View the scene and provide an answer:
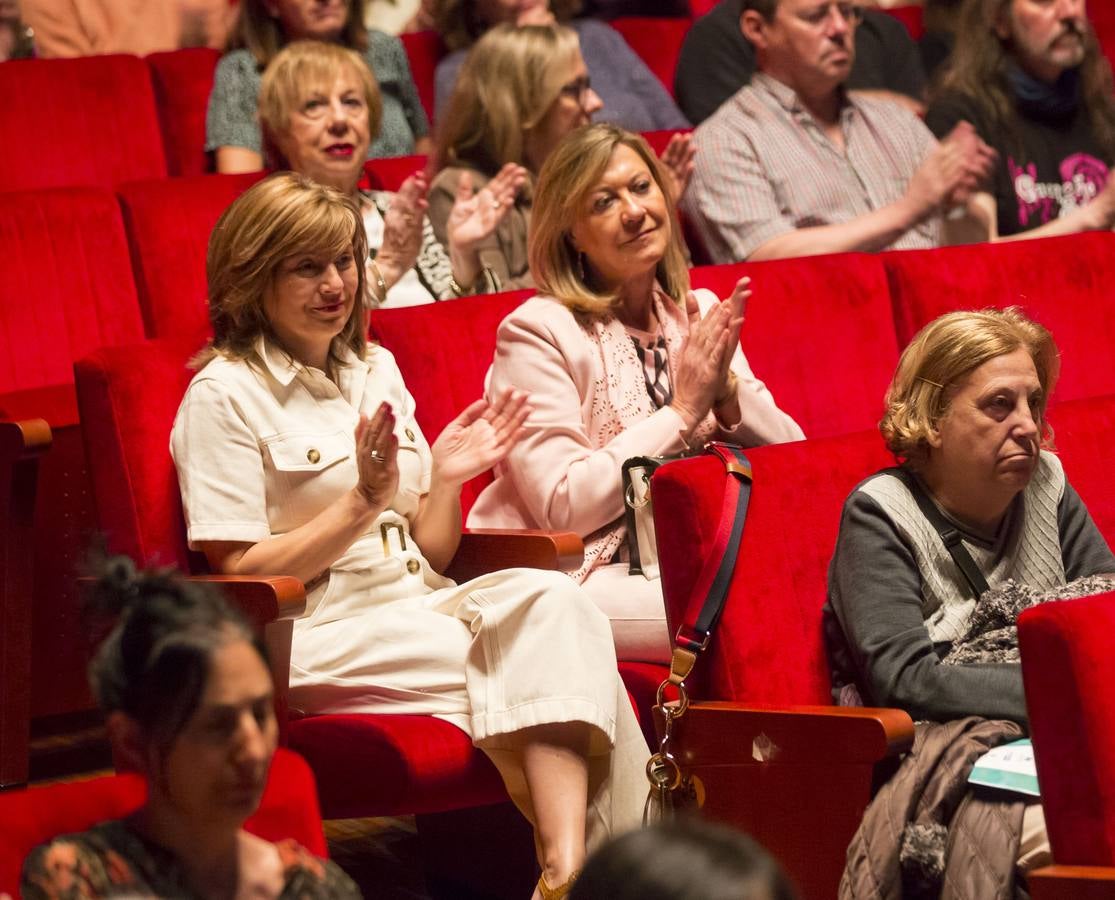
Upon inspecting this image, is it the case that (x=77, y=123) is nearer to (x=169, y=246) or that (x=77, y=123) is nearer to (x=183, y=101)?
(x=183, y=101)

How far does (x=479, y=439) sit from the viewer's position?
1622 mm

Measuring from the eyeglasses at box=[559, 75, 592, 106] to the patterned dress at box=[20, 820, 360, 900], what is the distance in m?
1.58

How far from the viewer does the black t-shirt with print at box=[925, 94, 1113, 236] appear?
2580 millimetres

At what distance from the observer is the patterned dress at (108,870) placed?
0.82 metres

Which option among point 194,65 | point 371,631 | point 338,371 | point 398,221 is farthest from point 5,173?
point 371,631

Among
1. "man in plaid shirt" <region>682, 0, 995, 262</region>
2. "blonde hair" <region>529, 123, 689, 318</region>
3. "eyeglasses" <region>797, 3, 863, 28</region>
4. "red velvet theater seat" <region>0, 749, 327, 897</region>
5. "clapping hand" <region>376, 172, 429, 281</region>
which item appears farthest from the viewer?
"eyeglasses" <region>797, 3, 863, 28</region>

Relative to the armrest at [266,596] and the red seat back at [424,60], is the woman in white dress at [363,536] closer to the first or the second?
the armrest at [266,596]

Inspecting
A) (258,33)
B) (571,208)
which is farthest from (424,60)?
(571,208)

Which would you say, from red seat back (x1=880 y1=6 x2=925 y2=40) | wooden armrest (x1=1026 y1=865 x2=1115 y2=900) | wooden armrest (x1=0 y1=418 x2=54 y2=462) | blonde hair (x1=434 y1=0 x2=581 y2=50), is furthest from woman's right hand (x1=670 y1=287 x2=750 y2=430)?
red seat back (x1=880 y1=6 x2=925 y2=40)

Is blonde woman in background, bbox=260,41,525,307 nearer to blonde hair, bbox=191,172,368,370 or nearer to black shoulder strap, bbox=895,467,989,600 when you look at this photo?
blonde hair, bbox=191,172,368,370

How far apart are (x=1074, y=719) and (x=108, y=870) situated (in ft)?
1.93

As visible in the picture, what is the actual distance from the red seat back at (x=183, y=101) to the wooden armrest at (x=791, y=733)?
1.50 meters

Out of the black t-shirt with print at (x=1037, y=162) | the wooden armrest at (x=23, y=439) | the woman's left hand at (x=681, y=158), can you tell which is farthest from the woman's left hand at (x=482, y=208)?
the black t-shirt with print at (x=1037, y=162)

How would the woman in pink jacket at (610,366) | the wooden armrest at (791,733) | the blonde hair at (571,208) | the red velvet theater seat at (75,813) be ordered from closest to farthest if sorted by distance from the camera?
the red velvet theater seat at (75,813) < the wooden armrest at (791,733) < the woman in pink jacket at (610,366) < the blonde hair at (571,208)
